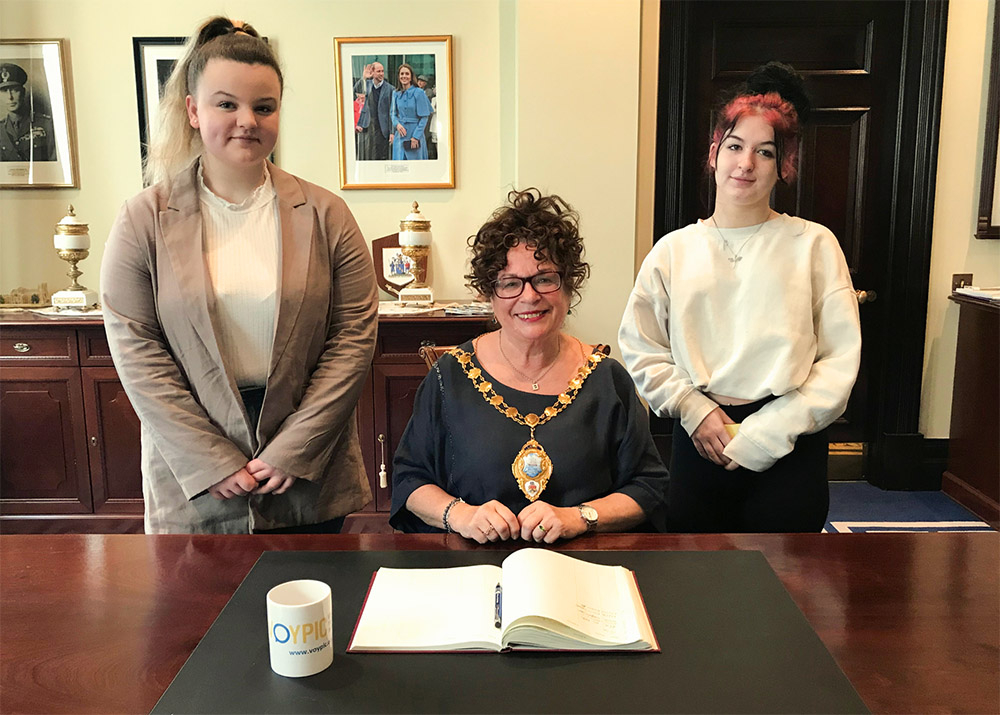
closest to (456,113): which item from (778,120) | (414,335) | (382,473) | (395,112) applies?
(395,112)

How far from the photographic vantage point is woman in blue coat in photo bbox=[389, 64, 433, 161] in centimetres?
353

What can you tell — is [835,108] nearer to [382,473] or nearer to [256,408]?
[382,473]

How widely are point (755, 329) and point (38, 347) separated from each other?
2.82 m

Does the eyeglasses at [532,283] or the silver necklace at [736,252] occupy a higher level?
the silver necklace at [736,252]

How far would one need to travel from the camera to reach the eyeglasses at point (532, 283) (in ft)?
4.91

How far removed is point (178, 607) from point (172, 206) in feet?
2.74

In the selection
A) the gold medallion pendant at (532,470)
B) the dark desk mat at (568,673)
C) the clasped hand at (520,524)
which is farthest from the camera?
the gold medallion pendant at (532,470)

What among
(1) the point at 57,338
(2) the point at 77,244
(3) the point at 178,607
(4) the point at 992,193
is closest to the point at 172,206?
(3) the point at 178,607

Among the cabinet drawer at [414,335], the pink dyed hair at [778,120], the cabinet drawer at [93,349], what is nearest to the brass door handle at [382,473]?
the cabinet drawer at [414,335]

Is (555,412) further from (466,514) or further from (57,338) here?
(57,338)

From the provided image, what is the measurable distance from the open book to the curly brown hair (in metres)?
0.58

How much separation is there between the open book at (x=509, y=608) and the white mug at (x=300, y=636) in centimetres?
5

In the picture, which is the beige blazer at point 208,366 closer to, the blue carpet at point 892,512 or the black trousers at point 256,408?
the black trousers at point 256,408

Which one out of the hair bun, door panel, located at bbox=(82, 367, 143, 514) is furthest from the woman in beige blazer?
door panel, located at bbox=(82, 367, 143, 514)
